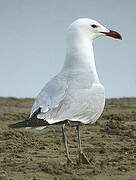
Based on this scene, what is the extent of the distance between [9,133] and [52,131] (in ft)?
3.33

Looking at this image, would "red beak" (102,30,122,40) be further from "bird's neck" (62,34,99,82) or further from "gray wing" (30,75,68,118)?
"gray wing" (30,75,68,118)

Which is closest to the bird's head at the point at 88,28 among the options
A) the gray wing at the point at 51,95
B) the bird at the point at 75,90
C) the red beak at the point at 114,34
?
the bird at the point at 75,90

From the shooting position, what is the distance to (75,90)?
5.64 metres

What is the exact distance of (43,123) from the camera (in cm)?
530

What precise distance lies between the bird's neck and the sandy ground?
3.49 feet

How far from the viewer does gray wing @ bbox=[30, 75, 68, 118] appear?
5434 mm

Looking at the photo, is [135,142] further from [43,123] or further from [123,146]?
[43,123]

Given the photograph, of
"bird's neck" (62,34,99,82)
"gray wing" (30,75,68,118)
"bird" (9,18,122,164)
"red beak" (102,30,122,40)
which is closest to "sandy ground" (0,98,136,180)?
"bird" (9,18,122,164)

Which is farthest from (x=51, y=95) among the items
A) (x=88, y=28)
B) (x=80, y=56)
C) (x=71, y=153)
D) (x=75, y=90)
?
(x=71, y=153)

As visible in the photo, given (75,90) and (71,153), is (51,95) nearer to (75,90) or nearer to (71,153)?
(75,90)

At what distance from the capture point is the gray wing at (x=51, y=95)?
214 inches

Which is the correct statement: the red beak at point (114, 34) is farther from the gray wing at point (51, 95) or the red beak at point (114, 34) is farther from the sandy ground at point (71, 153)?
the sandy ground at point (71, 153)

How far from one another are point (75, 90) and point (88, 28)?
1.12m

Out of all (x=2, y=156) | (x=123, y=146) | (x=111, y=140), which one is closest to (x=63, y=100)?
(x=2, y=156)
